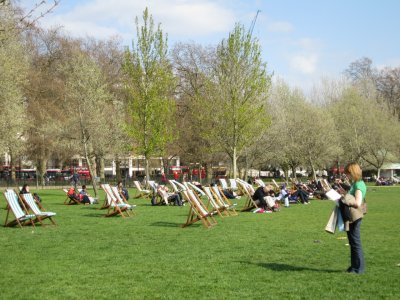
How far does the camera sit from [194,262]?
8.38 m

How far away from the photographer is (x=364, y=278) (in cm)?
705

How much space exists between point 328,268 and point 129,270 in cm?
300

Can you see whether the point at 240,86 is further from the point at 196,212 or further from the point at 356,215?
the point at 356,215

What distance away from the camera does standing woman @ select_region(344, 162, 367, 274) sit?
7180mm

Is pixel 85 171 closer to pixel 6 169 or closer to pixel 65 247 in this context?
pixel 6 169

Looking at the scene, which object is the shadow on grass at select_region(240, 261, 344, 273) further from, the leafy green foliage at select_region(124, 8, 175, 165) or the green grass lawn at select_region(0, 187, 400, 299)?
the leafy green foliage at select_region(124, 8, 175, 165)

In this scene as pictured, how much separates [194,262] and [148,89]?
24.9m

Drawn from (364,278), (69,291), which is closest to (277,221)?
(364,278)

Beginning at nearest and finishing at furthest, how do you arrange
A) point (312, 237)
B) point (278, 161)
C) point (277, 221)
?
point (312, 237) < point (277, 221) < point (278, 161)

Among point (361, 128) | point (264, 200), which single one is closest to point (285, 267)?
point (264, 200)

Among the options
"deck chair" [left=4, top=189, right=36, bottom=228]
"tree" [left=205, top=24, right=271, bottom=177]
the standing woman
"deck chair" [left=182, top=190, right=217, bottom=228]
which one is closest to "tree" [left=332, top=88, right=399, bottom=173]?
"tree" [left=205, top=24, right=271, bottom=177]

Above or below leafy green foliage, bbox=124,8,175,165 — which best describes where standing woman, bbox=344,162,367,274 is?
below

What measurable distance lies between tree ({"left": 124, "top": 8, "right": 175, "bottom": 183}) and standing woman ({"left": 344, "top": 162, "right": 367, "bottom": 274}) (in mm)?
25206

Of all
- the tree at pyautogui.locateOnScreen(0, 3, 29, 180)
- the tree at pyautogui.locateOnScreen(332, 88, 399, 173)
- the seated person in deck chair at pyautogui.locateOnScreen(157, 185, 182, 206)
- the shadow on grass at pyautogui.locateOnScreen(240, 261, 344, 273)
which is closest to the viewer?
the shadow on grass at pyautogui.locateOnScreen(240, 261, 344, 273)
